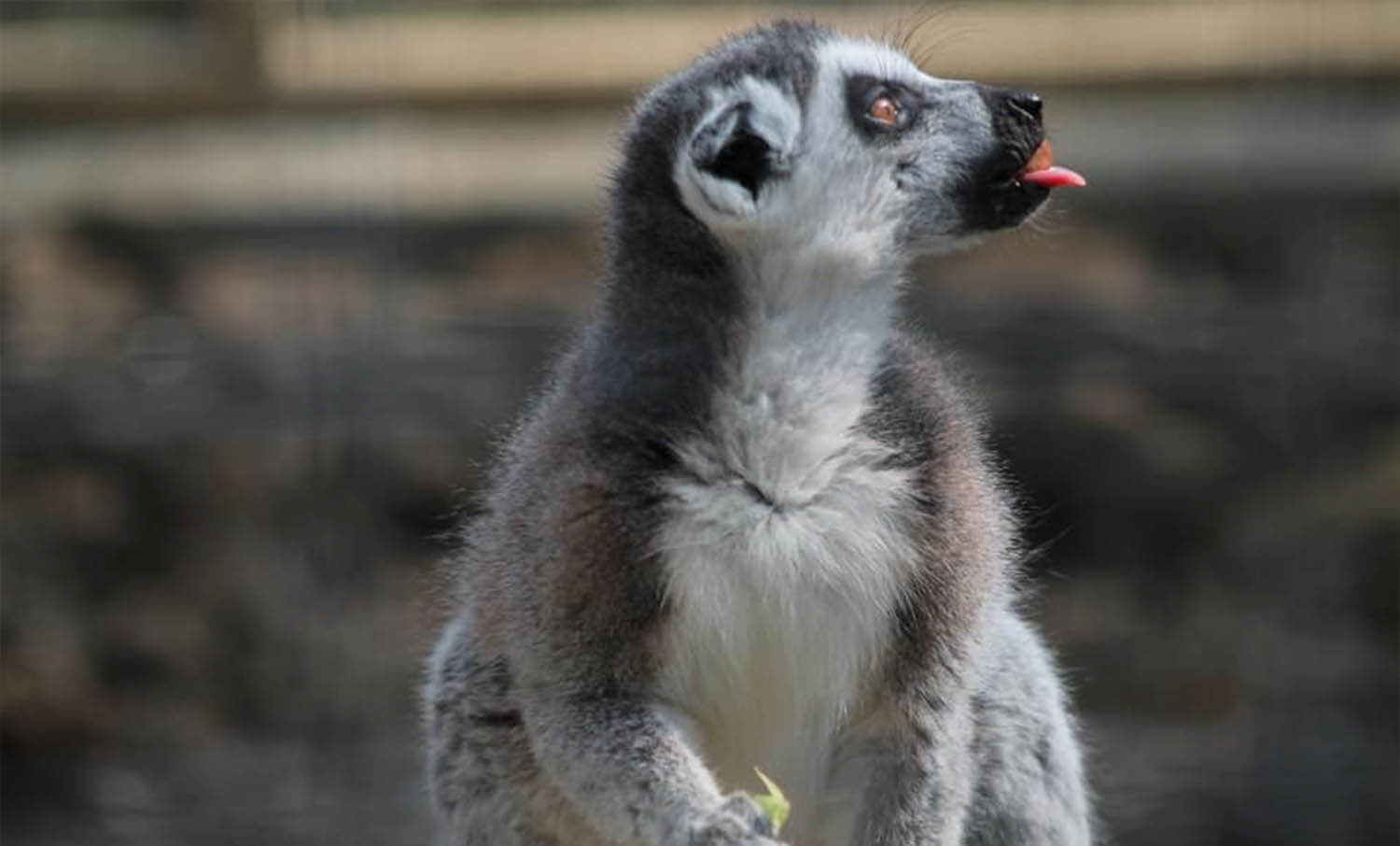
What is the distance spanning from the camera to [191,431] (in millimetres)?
8477

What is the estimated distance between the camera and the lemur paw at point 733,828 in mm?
3951

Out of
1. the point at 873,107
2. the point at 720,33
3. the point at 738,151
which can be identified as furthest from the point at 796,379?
the point at 720,33

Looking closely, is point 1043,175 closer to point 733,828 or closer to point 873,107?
point 873,107

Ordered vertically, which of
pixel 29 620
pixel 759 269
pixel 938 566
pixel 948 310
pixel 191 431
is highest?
pixel 759 269

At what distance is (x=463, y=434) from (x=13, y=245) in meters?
1.70

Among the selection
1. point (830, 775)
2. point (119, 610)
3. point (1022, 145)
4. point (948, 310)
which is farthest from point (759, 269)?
point (119, 610)

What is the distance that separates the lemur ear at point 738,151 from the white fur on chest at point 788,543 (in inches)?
7.9

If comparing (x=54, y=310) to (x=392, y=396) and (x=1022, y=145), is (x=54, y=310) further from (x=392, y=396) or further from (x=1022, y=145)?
(x=1022, y=145)

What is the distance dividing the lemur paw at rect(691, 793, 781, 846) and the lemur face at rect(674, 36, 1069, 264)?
0.88 m

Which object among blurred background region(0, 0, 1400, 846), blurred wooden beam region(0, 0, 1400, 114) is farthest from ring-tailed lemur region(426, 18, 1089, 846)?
blurred wooden beam region(0, 0, 1400, 114)

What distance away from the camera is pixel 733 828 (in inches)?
156

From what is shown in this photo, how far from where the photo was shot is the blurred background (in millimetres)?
8383

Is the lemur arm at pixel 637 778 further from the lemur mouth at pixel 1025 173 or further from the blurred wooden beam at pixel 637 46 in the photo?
the blurred wooden beam at pixel 637 46

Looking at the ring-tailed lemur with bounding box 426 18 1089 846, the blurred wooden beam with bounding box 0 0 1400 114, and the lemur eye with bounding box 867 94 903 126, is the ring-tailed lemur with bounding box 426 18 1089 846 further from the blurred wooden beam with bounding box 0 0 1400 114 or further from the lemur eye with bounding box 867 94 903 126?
the blurred wooden beam with bounding box 0 0 1400 114
